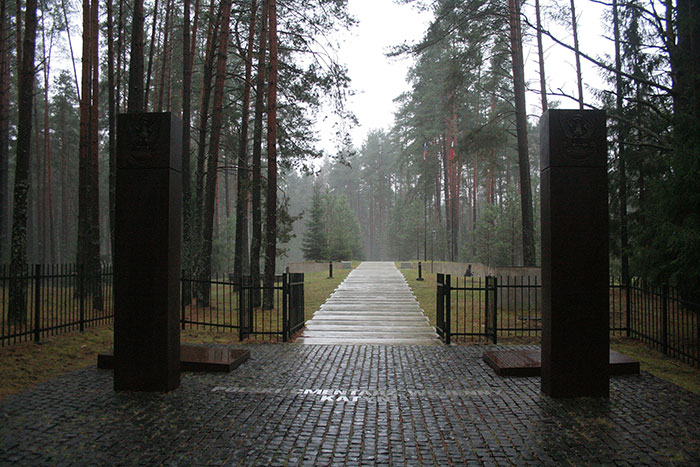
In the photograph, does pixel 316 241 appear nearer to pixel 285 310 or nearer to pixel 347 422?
pixel 285 310

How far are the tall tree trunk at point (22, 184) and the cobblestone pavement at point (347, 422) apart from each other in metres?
3.90

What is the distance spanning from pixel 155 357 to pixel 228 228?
2273 centimetres

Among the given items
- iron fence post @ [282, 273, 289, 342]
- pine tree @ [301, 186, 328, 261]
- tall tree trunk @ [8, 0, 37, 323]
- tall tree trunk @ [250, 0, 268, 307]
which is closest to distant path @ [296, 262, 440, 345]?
iron fence post @ [282, 273, 289, 342]

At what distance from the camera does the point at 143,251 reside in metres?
5.20

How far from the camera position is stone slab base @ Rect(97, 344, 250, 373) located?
6055 mm

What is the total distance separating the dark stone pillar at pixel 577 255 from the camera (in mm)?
5039

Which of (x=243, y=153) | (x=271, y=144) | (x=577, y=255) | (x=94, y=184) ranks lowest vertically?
(x=577, y=255)

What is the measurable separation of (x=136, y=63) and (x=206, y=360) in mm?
6715

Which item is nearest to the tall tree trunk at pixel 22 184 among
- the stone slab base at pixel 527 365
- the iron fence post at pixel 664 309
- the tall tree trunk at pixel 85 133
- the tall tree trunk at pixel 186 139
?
the tall tree trunk at pixel 85 133

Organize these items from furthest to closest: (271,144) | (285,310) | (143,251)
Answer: (271,144)
(285,310)
(143,251)

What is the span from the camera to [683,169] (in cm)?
657

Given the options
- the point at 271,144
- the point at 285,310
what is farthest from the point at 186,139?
the point at 285,310

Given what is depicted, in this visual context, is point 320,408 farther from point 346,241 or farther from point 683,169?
point 346,241

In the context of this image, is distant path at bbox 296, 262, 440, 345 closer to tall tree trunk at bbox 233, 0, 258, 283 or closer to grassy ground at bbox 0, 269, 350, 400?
grassy ground at bbox 0, 269, 350, 400
